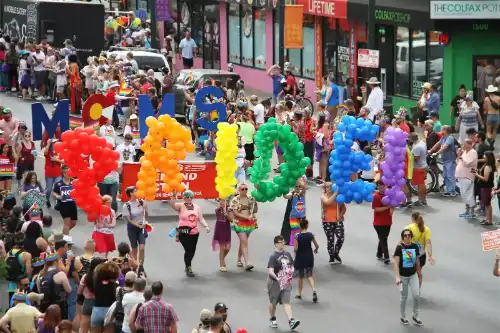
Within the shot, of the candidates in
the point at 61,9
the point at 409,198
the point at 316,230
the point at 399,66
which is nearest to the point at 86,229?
the point at 316,230

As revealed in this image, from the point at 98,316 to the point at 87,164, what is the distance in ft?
15.3

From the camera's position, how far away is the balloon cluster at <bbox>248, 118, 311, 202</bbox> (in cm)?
2270

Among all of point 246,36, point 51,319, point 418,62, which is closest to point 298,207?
point 51,319

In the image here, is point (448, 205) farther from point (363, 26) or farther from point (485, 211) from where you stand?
point (363, 26)

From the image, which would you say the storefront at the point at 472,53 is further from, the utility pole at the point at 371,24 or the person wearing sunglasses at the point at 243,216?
the person wearing sunglasses at the point at 243,216

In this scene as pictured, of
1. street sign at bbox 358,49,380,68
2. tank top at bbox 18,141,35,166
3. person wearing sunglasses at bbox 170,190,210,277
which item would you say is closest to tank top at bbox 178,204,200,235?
person wearing sunglasses at bbox 170,190,210,277

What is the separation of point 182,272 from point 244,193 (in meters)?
1.79

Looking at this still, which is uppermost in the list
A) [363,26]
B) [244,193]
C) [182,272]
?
[363,26]

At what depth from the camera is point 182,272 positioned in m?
22.5

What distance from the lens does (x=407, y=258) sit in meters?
19.2

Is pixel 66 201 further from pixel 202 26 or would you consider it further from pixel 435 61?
pixel 202 26

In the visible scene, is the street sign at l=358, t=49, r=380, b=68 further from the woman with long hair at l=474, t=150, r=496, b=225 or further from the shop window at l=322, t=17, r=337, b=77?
the woman with long hair at l=474, t=150, r=496, b=225

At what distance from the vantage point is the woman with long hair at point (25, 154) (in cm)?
2686

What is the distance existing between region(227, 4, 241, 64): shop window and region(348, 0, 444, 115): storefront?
400 inches
